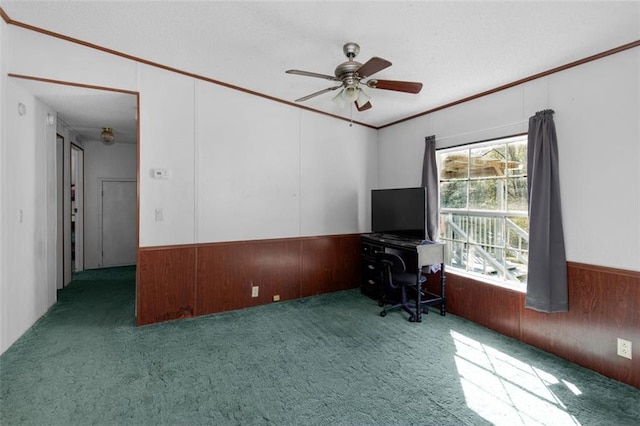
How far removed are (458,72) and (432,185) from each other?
56.9 inches

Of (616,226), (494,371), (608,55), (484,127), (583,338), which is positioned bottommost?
(494,371)

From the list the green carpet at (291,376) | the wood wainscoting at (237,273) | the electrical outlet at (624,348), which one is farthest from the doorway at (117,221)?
the electrical outlet at (624,348)

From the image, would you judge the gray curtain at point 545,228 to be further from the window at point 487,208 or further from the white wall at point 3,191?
the white wall at point 3,191

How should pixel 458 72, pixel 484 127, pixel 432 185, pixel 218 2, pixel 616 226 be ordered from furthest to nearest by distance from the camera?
pixel 432 185 < pixel 484 127 < pixel 458 72 < pixel 616 226 < pixel 218 2

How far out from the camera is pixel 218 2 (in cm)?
224

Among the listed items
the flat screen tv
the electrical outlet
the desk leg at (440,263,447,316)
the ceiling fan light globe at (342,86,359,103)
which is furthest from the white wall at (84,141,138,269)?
the electrical outlet

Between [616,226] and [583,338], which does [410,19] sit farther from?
[583,338]

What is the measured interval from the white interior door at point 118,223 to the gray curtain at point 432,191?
5.64 m

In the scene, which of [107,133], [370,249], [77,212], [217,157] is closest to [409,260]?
[370,249]

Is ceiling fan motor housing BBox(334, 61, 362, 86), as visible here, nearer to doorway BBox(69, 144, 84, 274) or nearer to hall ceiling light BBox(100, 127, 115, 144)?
hall ceiling light BBox(100, 127, 115, 144)

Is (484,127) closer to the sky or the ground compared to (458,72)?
closer to the ground

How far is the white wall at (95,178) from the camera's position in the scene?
594 cm

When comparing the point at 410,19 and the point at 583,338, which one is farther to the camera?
the point at 583,338

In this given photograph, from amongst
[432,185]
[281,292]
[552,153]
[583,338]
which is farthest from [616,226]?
[281,292]
